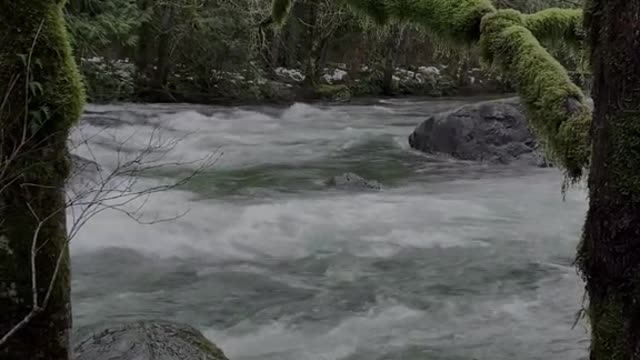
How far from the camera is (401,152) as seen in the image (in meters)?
16.7

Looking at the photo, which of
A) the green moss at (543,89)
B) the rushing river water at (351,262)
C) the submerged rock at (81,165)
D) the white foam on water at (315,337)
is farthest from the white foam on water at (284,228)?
the green moss at (543,89)

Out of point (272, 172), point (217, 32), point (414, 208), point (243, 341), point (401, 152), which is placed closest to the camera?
point (243, 341)

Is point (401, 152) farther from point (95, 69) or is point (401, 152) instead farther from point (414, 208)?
point (95, 69)

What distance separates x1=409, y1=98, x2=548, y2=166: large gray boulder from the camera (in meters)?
15.4

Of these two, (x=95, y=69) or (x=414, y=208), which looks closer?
(x=414, y=208)

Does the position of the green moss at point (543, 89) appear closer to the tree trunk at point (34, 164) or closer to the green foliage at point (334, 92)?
the tree trunk at point (34, 164)

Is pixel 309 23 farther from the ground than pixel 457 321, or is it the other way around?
pixel 309 23

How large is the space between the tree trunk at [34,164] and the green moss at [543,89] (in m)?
1.97

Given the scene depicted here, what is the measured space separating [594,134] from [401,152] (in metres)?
14.3

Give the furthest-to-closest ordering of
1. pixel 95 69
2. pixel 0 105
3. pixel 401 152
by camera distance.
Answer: pixel 95 69
pixel 401 152
pixel 0 105

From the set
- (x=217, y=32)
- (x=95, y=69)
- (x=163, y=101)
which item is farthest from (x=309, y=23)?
(x=95, y=69)

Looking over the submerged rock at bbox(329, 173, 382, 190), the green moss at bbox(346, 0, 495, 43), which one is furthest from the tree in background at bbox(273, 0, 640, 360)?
the submerged rock at bbox(329, 173, 382, 190)

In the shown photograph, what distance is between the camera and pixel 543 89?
10.9ft

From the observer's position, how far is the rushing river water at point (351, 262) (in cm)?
671
